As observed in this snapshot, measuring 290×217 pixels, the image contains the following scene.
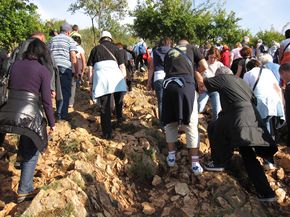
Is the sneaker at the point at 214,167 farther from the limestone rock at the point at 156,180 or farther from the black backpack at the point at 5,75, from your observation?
the black backpack at the point at 5,75

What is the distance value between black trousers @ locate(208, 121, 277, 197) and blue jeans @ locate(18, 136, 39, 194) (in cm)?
238

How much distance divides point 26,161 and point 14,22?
288 inches

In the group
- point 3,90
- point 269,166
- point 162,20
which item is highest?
point 162,20

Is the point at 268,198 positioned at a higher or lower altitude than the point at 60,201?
lower

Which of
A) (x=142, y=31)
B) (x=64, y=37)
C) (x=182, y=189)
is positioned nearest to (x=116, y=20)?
(x=142, y=31)

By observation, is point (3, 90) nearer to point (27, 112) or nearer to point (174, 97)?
point (27, 112)

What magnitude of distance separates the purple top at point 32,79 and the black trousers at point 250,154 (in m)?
2.27

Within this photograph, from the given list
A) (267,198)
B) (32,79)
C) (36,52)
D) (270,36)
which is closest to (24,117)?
(32,79)

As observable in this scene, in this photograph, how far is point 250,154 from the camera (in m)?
4.67

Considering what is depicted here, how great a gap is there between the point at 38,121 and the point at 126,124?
9.74 feet

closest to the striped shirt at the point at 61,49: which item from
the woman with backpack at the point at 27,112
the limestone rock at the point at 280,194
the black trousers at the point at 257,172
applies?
the woman with backpack at the point at 27,112

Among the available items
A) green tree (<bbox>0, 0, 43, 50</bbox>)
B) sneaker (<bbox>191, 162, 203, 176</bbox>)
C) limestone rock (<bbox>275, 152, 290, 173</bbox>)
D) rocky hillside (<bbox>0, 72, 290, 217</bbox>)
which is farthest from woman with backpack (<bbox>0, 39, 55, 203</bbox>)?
green tree (<bbox>0, 0, 43, 50</bbox>)

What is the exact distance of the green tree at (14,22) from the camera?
33.0 feet

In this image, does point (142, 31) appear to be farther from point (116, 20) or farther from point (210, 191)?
point (210, 191)
